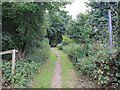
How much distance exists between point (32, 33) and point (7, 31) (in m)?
1.71

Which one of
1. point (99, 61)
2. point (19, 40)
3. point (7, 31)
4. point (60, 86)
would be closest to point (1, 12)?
point (7, 31)

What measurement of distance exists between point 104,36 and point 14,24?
6.18 metres

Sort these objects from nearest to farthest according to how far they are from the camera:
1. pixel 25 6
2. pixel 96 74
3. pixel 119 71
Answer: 1. pixel 119 71
2. pixel 96 74
3. pixel 25 6

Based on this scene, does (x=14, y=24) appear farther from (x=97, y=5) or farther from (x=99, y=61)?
(x=99, y=61)

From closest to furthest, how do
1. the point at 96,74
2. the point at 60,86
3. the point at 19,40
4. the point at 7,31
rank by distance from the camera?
1. the point at 96,74
2. the point at 60,86
3. the point at 7,31
4. the point at 19,40

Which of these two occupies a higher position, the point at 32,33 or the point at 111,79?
the point at 32,33

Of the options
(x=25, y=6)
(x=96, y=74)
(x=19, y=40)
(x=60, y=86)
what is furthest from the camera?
(x=19, y=40)

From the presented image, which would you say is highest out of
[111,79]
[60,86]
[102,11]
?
[102,11]

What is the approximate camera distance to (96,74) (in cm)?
679

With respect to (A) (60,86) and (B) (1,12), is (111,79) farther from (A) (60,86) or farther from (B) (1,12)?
(B) (1,12)

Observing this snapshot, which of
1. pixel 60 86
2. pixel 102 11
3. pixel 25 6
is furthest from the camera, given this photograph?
pixel 102 11

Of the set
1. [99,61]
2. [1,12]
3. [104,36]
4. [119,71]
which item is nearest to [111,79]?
[119,71]

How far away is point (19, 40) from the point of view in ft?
39.3

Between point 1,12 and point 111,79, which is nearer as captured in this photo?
point 111,79
